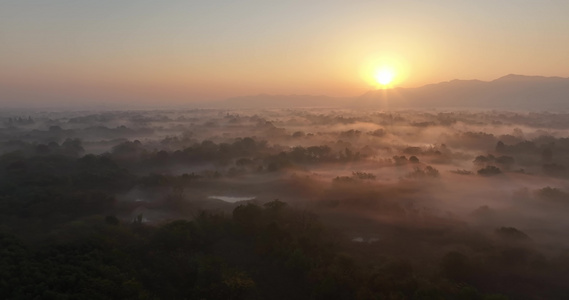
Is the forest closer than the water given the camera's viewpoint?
Yes

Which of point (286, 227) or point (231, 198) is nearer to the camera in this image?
point (286, 227)

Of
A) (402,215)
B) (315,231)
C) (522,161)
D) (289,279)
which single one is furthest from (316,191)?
(522,161)

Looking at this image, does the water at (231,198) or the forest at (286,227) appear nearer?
the forest at (286,227)

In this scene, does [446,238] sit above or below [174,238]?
below

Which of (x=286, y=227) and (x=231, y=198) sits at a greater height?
(x=286, y=227)

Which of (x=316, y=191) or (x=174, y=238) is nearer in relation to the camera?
(x=174, y=238)

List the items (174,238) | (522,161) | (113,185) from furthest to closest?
(522,161)
(113,185)
(174,238)

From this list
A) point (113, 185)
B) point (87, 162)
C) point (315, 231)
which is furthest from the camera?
point (87, 162)

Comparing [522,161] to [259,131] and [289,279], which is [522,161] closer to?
[289,279]
